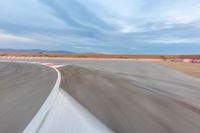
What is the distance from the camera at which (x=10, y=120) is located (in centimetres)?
538

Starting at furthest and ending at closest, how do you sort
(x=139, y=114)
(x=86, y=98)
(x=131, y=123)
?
(x=86, y=98) → (x=139, y=114) → (x=131, y=123)

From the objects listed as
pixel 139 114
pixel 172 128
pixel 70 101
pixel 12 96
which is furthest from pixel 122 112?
pixel 12 96

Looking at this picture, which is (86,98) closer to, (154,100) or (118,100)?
(118,100)

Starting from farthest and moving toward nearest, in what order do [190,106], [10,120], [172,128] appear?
1. [190,106]
2. [10,120]
3. [172,128]

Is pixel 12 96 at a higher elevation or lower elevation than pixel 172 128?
lower

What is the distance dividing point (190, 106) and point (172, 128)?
2.36m

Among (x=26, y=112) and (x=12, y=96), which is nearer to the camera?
(x=26, y=112)

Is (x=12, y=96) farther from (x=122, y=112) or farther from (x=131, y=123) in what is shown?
(x=131, y=123)

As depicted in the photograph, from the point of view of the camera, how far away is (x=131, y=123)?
5020 millimetres

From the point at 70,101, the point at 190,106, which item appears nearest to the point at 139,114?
the point at 190,106

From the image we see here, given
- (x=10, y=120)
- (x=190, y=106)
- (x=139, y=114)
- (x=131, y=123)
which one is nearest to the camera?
(x=131, y=123)

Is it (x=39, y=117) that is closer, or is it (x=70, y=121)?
(x=70, y=121)

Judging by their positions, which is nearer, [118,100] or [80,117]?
[80,117]

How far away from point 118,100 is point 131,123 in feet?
8.38
